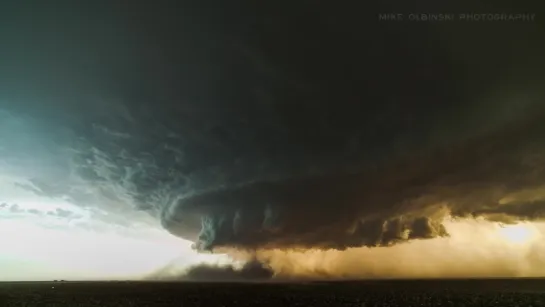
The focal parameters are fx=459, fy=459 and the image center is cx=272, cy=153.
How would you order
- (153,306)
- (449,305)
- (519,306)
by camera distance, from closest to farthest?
(519,306) → (449,305) → (153,306)

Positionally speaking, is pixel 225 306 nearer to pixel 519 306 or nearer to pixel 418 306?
pixel 418 306

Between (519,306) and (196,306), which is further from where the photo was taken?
(196,306)

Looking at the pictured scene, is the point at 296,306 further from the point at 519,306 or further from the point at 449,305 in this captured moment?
the point at 519,306

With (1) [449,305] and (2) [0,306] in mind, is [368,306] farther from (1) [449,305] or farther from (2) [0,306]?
(2) [0,306]

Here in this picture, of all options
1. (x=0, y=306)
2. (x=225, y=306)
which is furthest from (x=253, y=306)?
(x=0, y=306)

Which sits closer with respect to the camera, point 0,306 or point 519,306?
point 519,306

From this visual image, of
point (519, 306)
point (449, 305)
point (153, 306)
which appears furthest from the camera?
point (153, 306)

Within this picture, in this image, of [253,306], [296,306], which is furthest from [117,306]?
[296,306]
